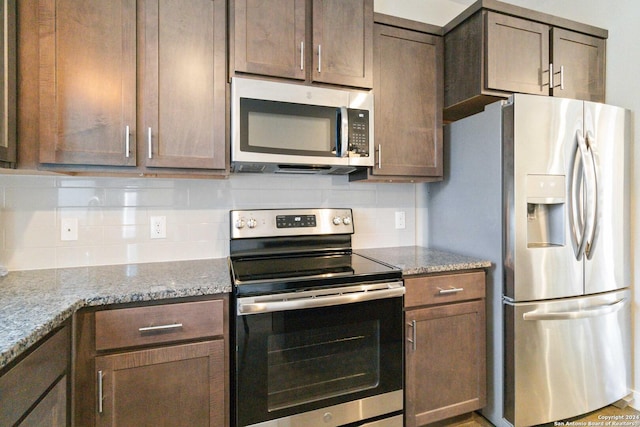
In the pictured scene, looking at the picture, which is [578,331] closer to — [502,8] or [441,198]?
[441,198]

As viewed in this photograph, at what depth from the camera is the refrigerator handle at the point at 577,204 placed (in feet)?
5.88

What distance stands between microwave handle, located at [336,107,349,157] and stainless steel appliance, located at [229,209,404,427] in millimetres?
606

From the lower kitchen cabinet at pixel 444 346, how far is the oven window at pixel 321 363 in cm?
24

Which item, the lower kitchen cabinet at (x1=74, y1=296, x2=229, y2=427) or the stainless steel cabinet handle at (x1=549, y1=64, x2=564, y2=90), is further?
the stainless steel cabinet handle at (x1=549, y1=64, x2=564, y2=90)

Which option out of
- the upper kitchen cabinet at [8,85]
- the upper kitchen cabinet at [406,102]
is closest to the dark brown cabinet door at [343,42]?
the upper kitchen cabinet at [406,102]

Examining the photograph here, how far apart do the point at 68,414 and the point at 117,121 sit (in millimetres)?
1152

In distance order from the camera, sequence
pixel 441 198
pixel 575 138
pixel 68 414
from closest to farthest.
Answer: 1. pixel 68 414
2. pixel 575 138
3. pixel 441 198

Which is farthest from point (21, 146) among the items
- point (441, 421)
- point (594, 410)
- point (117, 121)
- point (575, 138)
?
point (594, 410)

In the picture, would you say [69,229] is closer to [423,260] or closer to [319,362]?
[319,362]

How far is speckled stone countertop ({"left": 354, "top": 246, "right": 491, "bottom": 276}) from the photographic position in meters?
1.69

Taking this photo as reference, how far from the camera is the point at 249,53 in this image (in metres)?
1.64

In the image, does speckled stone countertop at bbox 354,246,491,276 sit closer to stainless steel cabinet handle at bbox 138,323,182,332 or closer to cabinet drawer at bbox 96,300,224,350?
cabinet drawer at bbox 96,300,224,350

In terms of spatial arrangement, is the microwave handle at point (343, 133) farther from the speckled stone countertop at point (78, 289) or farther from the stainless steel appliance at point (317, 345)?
the speckled stone countertop at point (78, 289)

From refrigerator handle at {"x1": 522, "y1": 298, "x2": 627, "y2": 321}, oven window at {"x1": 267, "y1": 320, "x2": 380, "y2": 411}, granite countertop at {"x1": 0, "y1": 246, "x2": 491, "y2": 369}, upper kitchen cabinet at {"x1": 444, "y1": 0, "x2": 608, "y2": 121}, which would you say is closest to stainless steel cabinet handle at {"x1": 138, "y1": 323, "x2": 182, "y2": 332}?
granite countertop at {"x1": 0, "y1": 246, "x2": 491, "y2": 369}
